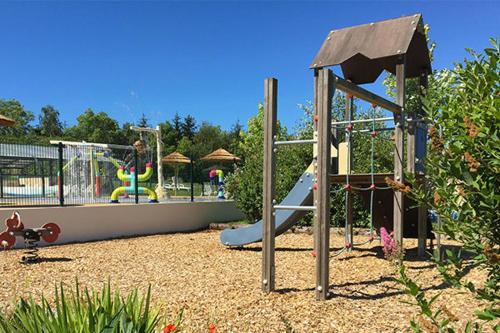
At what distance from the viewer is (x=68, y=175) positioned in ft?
43.1

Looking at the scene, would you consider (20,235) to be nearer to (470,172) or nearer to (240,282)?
(240,282)

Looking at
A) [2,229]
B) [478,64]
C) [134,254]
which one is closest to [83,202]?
[2,229]

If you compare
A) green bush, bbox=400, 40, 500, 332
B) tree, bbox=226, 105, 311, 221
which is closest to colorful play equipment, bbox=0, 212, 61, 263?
tree, bbox=226, 105, 311, 221

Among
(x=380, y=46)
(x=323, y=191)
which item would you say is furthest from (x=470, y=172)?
(x=380, y=46)

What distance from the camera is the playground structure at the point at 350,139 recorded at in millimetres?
4910

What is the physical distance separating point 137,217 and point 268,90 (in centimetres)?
710

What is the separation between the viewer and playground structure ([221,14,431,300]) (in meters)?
4.91

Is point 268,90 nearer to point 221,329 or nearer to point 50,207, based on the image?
point 221,329

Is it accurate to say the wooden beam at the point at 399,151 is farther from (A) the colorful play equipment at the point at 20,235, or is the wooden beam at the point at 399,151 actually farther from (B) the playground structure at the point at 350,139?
(A) the colorful play equipment at the point at 20,235

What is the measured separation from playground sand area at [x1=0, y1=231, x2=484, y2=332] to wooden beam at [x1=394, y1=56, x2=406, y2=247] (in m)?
0.61

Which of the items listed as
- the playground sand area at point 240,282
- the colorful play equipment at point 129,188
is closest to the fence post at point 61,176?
the playground sand area at point 240,282

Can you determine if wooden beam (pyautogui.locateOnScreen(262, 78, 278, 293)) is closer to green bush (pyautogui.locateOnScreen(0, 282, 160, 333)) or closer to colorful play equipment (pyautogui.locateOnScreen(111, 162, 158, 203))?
green bush (pyautogui.locateOnScreen(0, 282, 160, 333))

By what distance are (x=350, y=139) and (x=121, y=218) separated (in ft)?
20.5

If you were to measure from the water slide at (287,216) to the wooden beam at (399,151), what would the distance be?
4.26 ft
